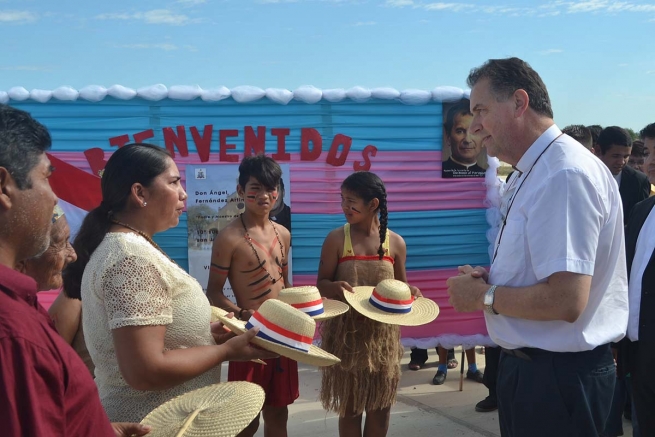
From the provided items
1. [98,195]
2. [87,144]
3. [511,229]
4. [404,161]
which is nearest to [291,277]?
[404,161]

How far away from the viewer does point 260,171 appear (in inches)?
135

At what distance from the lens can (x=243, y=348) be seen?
6.24ft

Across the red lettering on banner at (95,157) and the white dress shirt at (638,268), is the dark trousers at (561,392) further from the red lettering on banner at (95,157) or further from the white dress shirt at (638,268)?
the red lettering on banner at (95,157)

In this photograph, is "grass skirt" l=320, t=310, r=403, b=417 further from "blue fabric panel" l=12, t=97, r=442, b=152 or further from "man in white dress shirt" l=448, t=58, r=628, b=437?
"blue fabric panel" l=12, t=97, r=442, b=152

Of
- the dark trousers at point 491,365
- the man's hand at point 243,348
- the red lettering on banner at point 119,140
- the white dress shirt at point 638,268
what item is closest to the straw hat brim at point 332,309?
the man's hand at point 243,348

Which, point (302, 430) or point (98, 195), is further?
point (98, 195)

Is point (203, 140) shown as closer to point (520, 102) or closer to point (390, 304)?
Result: point (390, 304)

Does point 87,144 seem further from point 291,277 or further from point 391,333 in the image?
point 391,333

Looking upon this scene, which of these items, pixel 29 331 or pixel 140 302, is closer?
pixel 29 331

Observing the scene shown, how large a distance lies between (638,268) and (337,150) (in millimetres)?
3054

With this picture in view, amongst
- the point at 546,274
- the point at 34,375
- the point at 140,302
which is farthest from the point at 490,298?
the point at 34,375

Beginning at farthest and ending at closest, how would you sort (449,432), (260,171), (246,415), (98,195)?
(98,195), (449,432), (260,171), (246,415)

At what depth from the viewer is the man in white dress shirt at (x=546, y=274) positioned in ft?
5.84

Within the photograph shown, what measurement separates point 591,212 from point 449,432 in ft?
9.05
